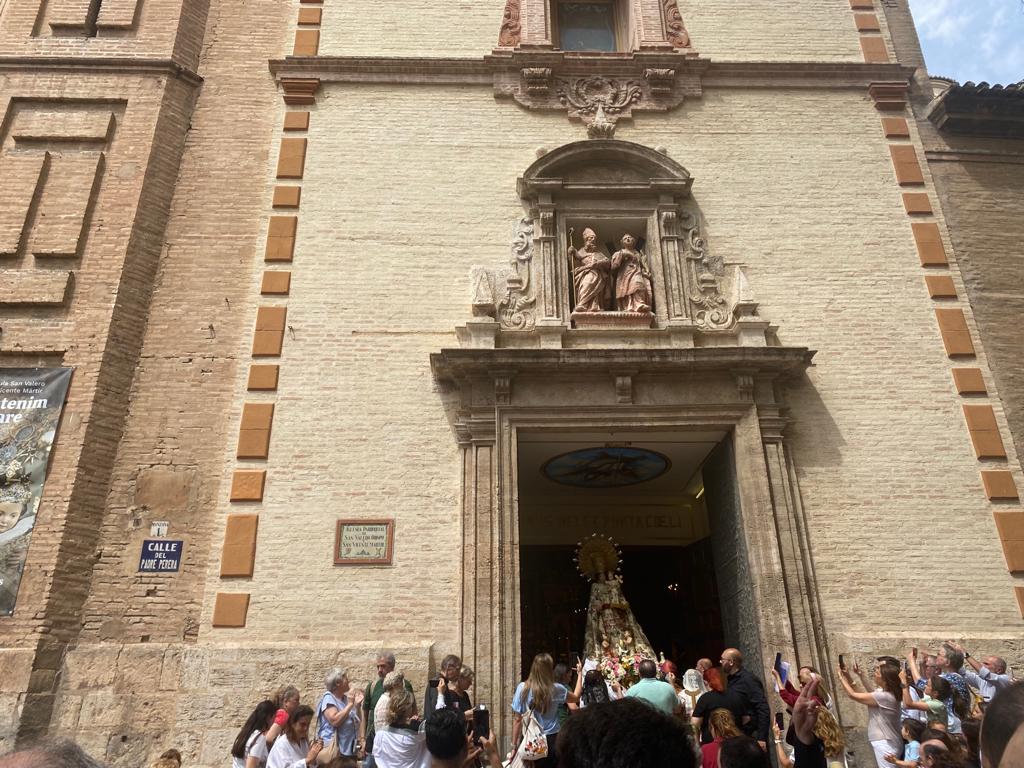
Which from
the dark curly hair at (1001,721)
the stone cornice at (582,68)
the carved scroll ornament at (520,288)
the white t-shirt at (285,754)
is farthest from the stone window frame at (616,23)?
the dark curly hair at (1001,721)

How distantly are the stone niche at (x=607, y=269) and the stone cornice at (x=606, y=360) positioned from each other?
1.34 feet

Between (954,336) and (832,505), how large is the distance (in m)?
3.23

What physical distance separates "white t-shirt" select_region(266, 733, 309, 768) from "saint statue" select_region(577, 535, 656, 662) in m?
4.49

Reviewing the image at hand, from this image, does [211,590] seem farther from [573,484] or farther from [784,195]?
[784,195]

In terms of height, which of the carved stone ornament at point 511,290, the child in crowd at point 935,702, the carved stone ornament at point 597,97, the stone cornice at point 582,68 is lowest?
the child in crowd at point 935,702

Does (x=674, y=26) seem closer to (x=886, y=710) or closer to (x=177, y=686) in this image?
(x=886, y=710)

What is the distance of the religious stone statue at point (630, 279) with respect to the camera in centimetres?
1038

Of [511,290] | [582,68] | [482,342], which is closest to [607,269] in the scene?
[511,290]

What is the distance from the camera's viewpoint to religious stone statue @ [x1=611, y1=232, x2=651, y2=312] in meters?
10.4

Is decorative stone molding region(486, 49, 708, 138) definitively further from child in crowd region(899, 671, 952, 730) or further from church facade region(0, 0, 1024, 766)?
child in crowd region(899, 671, 952, 730)

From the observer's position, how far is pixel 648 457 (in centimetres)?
1109

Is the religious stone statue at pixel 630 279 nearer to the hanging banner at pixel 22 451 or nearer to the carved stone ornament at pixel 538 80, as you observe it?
the carved stone ornament at pixel 538 80

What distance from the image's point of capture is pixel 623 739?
1.97 meters

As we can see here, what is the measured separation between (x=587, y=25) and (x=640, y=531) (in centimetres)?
907
